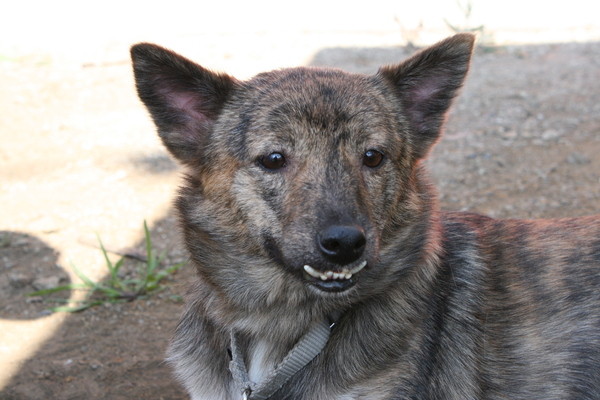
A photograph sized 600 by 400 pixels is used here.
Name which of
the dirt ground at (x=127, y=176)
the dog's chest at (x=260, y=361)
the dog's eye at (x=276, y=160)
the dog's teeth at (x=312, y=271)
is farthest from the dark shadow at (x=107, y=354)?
the dog's eye at (x=276, y=160)

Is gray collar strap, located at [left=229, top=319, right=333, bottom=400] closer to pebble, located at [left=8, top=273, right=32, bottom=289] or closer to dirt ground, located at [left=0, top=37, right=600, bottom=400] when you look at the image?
dirt ground, located at [left=0, top=37, right=600, bottom=400]

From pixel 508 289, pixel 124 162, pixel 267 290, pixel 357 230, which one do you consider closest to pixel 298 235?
pixel 357 230

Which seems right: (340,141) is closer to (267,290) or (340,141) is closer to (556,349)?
(267,290)

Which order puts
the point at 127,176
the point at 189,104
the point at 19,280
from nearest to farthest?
the point at 189,104
the point at 19,280
the point at 127,176

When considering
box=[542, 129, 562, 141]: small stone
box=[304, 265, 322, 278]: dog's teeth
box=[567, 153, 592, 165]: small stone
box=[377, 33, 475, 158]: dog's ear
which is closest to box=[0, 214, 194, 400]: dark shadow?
box=[304, 265, 322, 278]: dog's teeth

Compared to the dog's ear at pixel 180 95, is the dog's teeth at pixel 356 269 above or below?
below

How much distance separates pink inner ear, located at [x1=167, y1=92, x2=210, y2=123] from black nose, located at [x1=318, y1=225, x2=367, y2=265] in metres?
0.96

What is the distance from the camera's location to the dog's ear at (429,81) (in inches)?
117

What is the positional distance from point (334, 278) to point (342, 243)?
0.20 m

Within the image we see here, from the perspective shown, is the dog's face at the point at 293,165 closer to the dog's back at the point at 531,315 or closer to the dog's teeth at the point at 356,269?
the dog's teeth at the point at 356,269

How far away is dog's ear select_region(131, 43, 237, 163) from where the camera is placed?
281 cm

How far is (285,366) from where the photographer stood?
263cm

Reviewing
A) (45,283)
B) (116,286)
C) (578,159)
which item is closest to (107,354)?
(116,286)

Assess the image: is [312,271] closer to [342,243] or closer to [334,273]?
[334,273]
